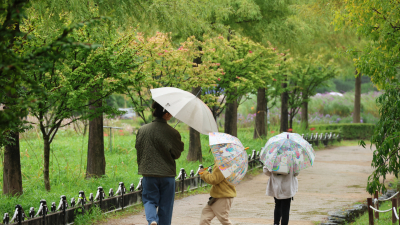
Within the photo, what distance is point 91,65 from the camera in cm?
720

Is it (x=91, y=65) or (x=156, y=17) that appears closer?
(x=91, y=65)

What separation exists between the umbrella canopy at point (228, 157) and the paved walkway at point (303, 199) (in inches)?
99.4

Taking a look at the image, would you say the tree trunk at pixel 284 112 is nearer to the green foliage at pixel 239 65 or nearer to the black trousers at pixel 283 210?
the green foliage at pixel 239 65

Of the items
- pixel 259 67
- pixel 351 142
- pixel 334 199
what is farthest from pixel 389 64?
pixel 351 142

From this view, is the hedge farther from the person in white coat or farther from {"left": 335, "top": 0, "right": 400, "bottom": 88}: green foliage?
the person in white coat

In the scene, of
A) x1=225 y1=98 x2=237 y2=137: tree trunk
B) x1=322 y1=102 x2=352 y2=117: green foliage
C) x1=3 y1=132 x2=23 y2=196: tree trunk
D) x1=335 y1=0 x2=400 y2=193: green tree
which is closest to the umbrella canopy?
x1=335 y1=0 x2=400 y2=193: green tree

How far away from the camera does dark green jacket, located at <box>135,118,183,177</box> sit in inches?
185

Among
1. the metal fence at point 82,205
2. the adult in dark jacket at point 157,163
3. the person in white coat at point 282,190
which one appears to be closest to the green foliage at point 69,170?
the metal fence at point 82,205

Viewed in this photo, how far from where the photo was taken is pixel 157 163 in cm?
470

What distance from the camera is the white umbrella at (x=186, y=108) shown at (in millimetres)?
4863

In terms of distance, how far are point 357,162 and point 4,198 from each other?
532 inches

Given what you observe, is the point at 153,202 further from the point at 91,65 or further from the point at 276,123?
the point at 276,123

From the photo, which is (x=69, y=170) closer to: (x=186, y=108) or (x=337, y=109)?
(x=186, y=108)

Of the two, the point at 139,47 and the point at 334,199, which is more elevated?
the point at 139,47
